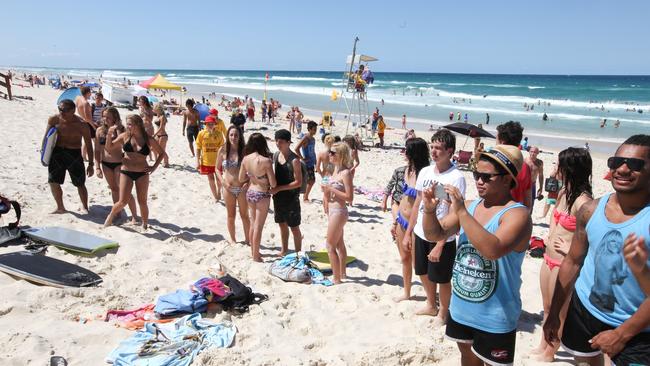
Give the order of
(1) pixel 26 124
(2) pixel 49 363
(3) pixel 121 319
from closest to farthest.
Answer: (2) pixel 49 363 → (3) pixel 121 319 → (1) pixel 26 124

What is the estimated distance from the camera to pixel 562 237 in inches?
133

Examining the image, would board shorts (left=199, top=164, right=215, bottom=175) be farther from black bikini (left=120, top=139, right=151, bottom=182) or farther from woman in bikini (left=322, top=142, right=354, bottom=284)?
woman in bikini (left=322, top=142, right=354, bottom=284)

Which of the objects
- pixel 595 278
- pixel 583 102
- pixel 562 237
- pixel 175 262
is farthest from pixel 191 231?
pixel 583 102

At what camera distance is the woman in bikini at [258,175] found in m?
4.92

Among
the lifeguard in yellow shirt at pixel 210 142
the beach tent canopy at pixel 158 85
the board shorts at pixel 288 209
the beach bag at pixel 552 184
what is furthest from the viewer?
the beach tent canopy at pixel 158 85

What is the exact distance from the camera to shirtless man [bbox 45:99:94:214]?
580 centimetres

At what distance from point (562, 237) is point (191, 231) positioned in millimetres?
4823

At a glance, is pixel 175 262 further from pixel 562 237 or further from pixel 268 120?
pixel 268 120

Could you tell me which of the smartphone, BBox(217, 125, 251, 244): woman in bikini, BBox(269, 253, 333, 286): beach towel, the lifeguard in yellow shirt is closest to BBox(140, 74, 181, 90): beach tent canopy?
the lifeguard in yellow shirt

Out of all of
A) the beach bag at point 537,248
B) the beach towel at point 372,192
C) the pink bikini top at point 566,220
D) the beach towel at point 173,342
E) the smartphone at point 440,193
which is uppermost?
the smartphone at point 440,193

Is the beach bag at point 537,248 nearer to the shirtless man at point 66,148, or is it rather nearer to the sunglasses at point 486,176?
the sunglasses at point 486,176

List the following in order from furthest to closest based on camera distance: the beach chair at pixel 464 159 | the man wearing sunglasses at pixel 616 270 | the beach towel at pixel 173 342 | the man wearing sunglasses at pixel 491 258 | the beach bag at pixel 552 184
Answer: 1. the beach chair at pixel 464 159
2. the beach bag at pixel 552 184
3. the beach towel at pixel 173 342
4. the man wearing sunglasses at pixel 491 258
5. the man wearing sunglasses at pixel 616 270

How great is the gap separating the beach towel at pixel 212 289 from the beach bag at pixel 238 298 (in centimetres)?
4

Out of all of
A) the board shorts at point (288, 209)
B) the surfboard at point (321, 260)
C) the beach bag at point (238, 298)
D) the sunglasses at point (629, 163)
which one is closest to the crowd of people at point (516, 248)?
the sunglasses at point (629, 163)
